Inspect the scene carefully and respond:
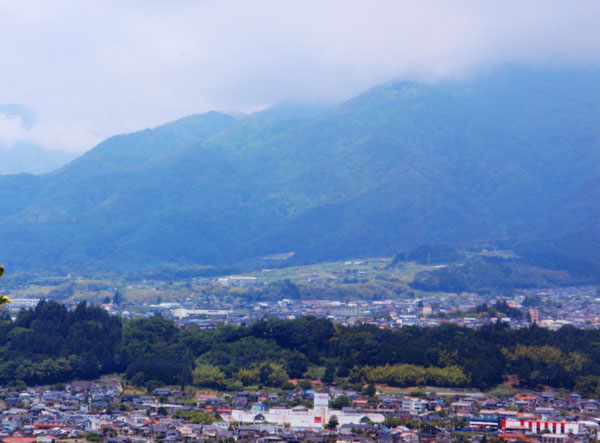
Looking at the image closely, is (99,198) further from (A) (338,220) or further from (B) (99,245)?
(A) (338,220)

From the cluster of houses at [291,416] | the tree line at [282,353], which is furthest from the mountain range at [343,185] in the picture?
the cluster of houses at [291,416]

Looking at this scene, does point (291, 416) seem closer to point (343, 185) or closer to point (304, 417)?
point (304, 417)

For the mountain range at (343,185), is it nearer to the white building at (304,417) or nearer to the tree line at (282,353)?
the tree line at (282,353)

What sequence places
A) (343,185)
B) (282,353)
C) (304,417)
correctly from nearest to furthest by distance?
(304,417) < (282,353) < (343,185)

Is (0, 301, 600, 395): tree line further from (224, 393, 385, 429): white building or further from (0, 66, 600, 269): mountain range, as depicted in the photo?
(0, 66, 600, 269): mountain range

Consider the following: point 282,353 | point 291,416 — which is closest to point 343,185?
point 282,353

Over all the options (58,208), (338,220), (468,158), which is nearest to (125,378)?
(338,220)
